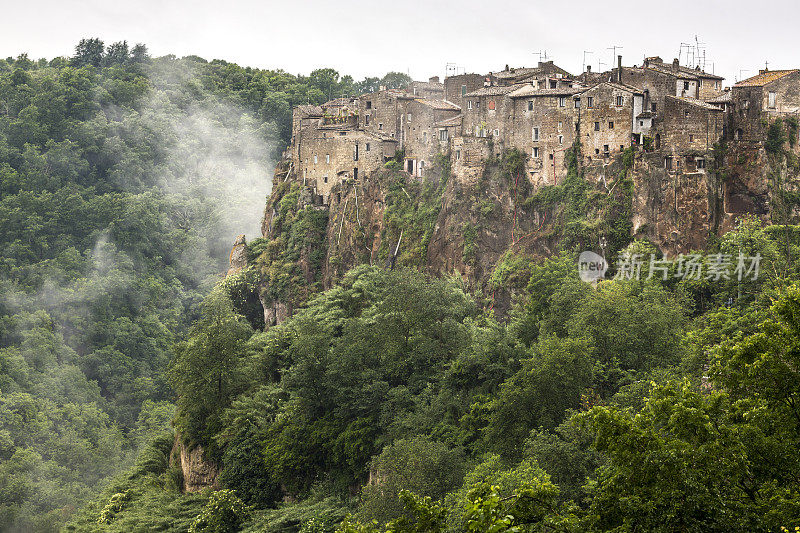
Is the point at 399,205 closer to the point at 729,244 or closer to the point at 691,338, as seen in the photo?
the point at 729,244

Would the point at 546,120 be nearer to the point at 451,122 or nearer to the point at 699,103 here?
the point at 451,122

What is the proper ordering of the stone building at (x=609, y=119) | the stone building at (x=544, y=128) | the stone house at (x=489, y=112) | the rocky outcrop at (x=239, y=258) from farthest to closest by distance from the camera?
1. the rocky outcrop at (x=239, y=258)
2. the stone house at (x=489, y=112)
3. the stone building at (x=544, y=128)
4. the stone building at (x=609, y=119)

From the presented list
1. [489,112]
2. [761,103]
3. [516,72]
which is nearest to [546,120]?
[489,112]

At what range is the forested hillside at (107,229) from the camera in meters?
85.4

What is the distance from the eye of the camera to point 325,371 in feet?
187

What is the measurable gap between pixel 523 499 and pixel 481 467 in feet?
50.6

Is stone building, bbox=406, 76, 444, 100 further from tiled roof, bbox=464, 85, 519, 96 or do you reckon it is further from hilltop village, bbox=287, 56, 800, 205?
tiled roof, bbox=464, 85, 519, 96

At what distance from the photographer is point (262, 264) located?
8469 cm

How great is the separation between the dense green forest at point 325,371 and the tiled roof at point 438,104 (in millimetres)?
13562

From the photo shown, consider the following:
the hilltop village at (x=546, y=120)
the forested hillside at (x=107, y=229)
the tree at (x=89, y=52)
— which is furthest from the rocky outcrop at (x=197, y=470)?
the tree at (x=89, y=52)
